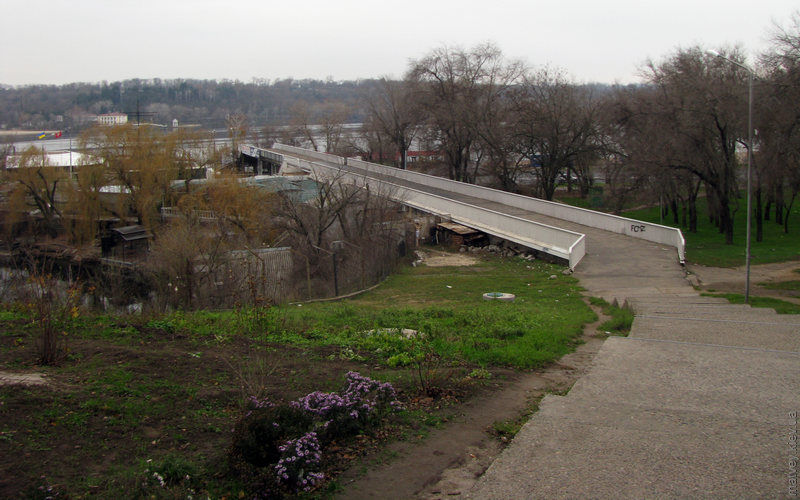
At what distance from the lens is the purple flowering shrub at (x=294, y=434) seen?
218 inches

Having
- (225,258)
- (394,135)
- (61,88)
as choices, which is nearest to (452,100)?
(394,135)

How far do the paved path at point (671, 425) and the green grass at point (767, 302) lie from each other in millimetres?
3896

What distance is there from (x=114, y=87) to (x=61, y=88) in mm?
14378

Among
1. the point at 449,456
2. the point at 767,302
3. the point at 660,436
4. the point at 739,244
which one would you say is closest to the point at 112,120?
the point at 739,244

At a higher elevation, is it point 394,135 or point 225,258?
point 394,135

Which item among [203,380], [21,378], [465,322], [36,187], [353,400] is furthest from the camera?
[36,187]

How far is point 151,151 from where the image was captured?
46.8 meters

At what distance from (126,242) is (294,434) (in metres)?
40.1

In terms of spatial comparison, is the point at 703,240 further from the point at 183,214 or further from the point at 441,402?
the point at 441,402

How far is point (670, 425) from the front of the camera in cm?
702

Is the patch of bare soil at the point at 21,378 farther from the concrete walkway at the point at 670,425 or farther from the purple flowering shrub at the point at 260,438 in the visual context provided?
the concrete walkway at the point at 670,425

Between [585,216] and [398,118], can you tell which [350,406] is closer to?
[585,216]

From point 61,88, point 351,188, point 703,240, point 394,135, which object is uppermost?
point 61,88

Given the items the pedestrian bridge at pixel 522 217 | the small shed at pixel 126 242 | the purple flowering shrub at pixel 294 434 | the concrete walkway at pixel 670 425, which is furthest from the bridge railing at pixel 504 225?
the purple flowering shrub at pixel 294 434
